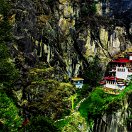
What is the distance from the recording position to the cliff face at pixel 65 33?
7344cm

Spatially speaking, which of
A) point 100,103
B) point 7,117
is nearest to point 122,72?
point 100,103

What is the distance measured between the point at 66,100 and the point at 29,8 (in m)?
21.1

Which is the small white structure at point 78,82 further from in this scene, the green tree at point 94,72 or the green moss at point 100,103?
the green moss at point 100,103

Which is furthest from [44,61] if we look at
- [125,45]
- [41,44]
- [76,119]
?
[125,45]

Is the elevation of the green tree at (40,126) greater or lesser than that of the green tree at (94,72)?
lesser

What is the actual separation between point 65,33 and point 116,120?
81.8 ft

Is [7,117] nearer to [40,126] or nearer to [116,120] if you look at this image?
[40,126]

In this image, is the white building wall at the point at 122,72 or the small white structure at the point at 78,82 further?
the white building wall at the point at 122,72

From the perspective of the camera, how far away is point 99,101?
233 feet

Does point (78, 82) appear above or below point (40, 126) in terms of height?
above

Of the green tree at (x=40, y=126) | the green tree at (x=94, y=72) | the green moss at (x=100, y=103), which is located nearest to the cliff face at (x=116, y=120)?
the green moss at (x=100, y=103)

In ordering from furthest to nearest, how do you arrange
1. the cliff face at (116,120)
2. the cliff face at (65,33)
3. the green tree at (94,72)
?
the green tree at (94,72) → the cliff face at (65,33) → the cliff face at (116,120)

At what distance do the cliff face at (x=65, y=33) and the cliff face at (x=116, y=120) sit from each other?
15.8 metres

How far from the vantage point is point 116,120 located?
68375mm
